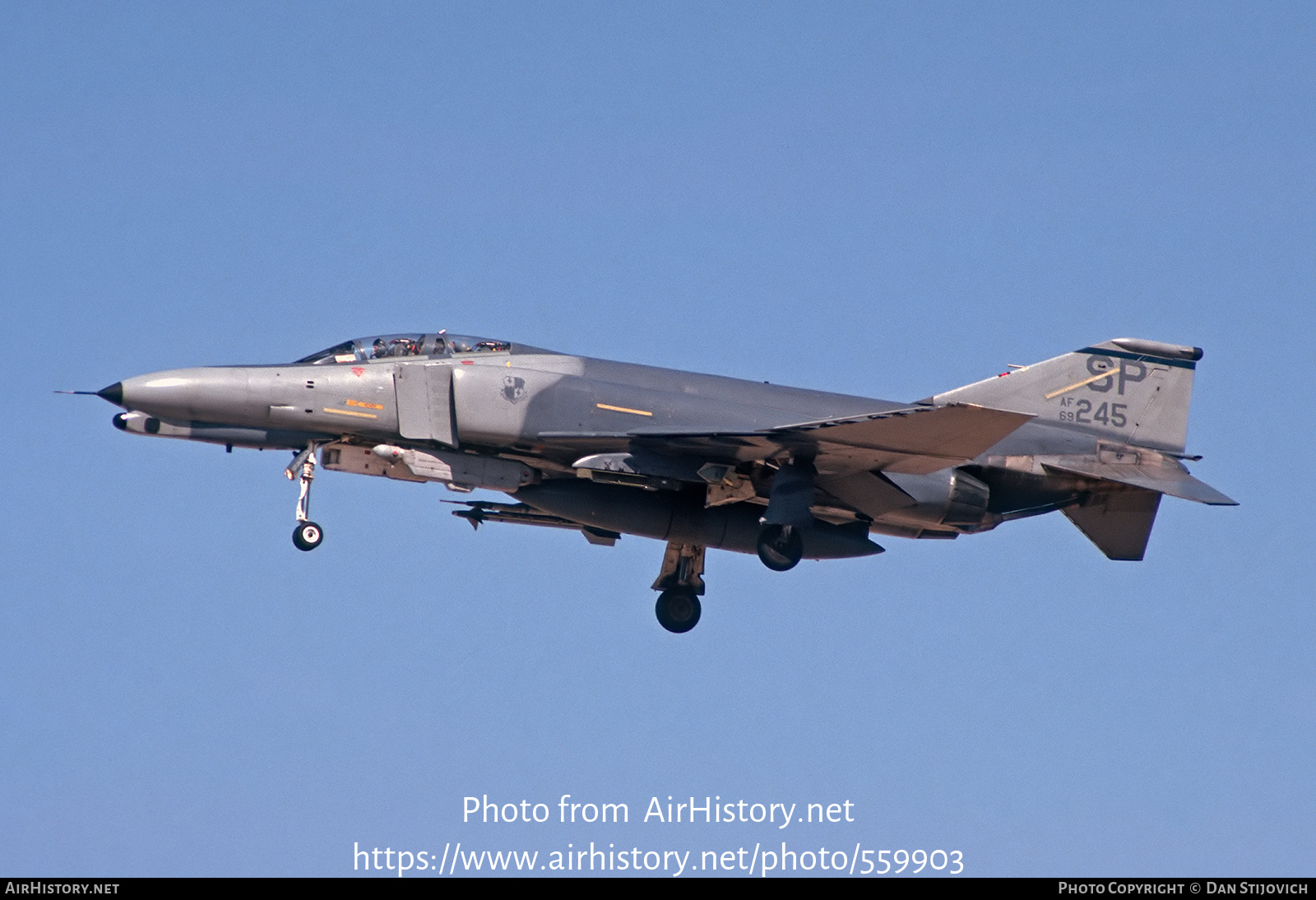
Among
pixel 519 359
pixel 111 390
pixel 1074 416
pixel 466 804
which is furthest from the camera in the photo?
pixel 1074 416

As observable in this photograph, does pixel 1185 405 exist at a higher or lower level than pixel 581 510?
higher

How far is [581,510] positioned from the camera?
23453 mm

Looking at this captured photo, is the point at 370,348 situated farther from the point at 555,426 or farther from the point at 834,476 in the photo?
the point at 834,476

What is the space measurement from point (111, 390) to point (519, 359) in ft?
17.0

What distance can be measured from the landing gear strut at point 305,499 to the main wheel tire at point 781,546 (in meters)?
5.92

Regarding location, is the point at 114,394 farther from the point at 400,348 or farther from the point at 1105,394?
the point at 1105,394

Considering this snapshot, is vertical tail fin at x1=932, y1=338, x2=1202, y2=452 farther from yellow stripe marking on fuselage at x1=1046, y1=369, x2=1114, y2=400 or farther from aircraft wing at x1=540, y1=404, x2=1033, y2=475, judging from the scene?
aircraft wing at x1=540, y1=404, x2=1033, y2=475

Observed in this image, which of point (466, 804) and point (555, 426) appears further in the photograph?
point (555, 426)

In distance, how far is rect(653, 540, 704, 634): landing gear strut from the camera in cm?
2552

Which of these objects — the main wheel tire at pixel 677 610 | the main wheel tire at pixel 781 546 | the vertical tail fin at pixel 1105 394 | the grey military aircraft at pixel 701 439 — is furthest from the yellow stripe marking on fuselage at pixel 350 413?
the vertical tail fin at pixel 1105 394

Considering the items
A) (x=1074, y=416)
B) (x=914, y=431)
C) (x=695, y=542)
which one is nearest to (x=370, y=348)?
(x=695, y=542)

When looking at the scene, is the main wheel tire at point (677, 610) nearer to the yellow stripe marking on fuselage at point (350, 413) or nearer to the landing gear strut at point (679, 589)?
the landing gear strut at point (679, 589)

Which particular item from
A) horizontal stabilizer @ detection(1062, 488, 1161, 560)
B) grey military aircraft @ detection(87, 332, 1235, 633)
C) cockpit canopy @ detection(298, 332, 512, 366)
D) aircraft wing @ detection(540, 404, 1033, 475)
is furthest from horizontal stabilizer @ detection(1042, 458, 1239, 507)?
cockpit canopy @ detection(298, 332, 512, 366)

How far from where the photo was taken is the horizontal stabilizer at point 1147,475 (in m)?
23.7
